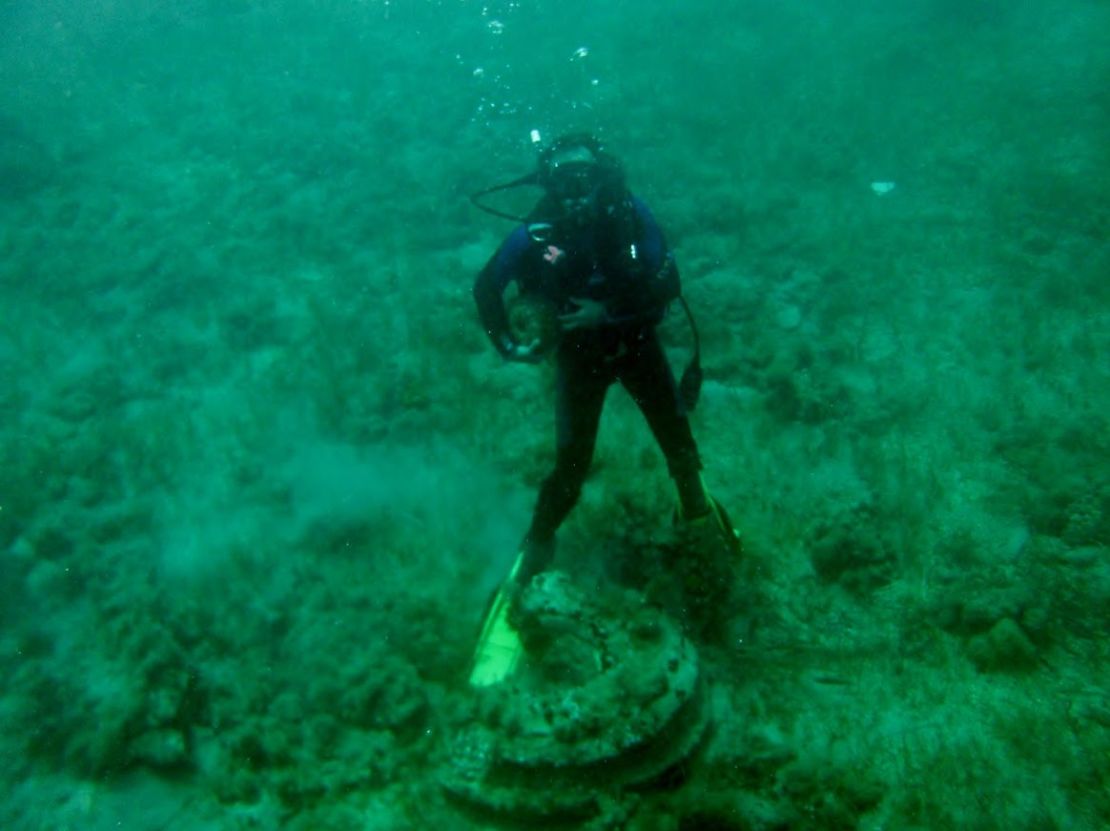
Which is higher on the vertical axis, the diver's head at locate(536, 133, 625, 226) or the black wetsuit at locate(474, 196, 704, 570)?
the diver's head at locate(536, 133, 625, 226)

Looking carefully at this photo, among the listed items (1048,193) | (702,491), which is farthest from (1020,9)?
(702,491)

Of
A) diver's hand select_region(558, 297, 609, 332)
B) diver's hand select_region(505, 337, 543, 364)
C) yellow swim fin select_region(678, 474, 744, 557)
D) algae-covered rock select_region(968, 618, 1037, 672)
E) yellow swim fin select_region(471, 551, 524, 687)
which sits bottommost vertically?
algae-covered rock select_region(968, 618, 1037, 672)

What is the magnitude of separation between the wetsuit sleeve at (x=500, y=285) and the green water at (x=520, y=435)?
6.20 feet

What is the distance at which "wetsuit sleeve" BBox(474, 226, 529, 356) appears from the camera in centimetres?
360

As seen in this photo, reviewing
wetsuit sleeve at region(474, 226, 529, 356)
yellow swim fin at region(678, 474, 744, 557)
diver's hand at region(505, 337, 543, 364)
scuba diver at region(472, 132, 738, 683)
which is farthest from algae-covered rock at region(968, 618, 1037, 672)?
wetsuit sleeve at region(474, 226, 529, 356)

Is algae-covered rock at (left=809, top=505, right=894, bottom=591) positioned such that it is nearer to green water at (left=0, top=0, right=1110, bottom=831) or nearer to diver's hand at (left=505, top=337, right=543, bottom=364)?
green water at (left=0, top=0, right=1110, bottom=831)

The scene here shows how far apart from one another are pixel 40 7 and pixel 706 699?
26932mm

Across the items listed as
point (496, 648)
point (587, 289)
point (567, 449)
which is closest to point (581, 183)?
point (587, 289)

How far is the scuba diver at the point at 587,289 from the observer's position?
11.3ft

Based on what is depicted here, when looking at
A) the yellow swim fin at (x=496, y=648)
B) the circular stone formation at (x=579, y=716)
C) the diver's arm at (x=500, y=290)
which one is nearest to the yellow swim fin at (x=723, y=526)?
the circular stone formation at (x=579, y=716)

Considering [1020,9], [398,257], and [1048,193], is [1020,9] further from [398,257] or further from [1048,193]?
[398,257]

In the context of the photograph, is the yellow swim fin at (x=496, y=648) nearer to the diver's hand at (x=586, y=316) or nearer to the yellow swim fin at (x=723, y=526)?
the yellow swim fin at (x=723, y=526)

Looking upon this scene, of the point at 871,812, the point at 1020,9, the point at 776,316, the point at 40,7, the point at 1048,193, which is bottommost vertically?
the point at 871,812

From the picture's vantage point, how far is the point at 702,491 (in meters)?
4.34
